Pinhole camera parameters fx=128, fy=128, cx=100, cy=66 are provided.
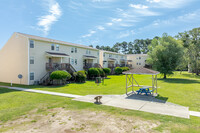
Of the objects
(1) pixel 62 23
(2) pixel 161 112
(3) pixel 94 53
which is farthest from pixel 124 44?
(2) pixel 161 112

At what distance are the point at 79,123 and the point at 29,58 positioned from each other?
16554 millimetres

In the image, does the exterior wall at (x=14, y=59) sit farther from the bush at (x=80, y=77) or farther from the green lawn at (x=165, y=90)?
the bush at (x=80, y=77)

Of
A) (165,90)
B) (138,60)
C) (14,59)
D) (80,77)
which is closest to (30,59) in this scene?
(14,59)

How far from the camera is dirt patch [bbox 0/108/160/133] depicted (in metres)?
5.45

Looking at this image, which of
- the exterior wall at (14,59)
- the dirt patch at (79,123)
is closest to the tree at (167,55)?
the dirt patch at (79,123)

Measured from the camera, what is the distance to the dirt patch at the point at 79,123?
5452 mm

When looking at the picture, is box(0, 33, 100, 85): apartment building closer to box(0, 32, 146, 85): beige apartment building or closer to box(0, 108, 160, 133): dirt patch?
box(0, 32, 146, 85): beige apartment building

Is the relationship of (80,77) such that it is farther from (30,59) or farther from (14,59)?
(14,59)

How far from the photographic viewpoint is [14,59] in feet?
69.4

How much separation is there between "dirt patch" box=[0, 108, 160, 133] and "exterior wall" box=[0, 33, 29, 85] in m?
14.8

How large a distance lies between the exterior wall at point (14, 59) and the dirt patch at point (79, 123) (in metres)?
14.8

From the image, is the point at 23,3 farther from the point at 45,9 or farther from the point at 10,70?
the point at 10,70

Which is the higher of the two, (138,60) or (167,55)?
(138,60)

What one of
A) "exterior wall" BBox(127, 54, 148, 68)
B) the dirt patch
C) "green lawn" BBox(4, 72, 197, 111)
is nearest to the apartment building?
"green lawn" BBox(4, 72, 197, 111)
